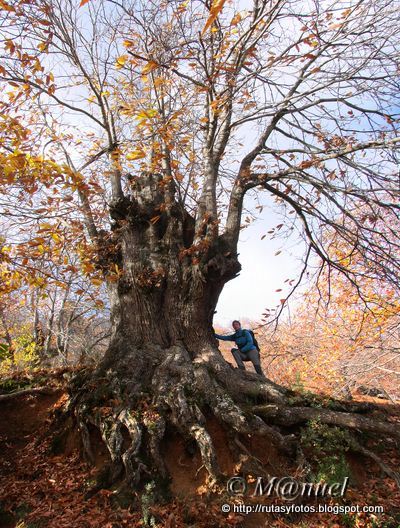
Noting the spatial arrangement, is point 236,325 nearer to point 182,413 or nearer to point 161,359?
point 161,359

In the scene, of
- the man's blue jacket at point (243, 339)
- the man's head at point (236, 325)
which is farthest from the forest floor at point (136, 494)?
the man's head at point (236, 325)

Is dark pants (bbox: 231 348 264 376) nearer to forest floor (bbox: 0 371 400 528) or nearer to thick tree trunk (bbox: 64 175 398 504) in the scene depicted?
thick tree trunk (bbox: 64 175 398 504)

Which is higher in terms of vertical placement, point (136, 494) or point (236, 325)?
point (236, 325)

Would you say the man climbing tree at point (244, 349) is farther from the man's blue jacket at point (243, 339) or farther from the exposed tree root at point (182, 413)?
the exposed tree root at point (182, 413)

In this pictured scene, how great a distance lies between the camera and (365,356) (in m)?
6.28

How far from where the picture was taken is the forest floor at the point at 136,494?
2.98 meters

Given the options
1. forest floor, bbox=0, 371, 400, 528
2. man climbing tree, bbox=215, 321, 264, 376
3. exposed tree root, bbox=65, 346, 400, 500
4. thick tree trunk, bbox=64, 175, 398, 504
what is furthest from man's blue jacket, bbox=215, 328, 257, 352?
forest floor, bbox=0, 371, 400, 528

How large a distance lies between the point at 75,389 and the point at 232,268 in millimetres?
2953

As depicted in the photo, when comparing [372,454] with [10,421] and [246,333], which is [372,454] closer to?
[246,333]

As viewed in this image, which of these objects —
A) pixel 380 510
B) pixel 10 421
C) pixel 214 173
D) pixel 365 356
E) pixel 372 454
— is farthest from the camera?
pixel 365 356

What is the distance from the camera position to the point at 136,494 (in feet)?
10.5

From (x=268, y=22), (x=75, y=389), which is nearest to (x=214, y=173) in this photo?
(x=268, y=22)

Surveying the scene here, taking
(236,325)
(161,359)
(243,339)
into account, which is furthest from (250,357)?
(161,359)

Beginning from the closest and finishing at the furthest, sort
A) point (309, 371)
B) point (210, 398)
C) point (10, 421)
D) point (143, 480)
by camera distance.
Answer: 1. point (143, 480)
2. point (210, 398)
3. point (10, 421)
4. point (309, 371)
